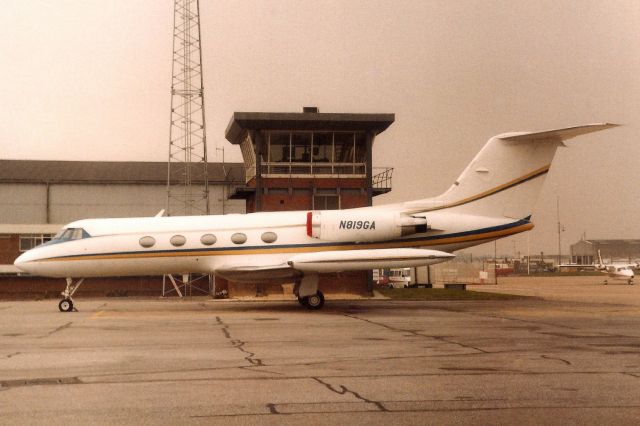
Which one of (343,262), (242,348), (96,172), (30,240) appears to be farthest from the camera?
(96,172)

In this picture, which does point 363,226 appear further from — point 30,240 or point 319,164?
point 30,240

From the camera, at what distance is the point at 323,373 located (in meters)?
Answer: 10.3

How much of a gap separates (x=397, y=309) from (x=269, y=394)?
17.3 metres

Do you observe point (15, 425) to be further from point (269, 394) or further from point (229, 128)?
point (229, 128)

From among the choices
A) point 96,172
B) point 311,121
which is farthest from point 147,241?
point 96,172

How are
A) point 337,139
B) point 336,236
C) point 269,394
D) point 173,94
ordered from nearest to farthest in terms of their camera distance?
point 269,394 < point 336,236 < point 337,139 < point 173,94

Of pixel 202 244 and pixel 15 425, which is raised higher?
pixel 202 244

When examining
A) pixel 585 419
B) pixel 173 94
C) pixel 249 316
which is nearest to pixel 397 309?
pixel 249 316

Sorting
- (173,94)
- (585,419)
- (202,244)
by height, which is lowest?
(585,419)

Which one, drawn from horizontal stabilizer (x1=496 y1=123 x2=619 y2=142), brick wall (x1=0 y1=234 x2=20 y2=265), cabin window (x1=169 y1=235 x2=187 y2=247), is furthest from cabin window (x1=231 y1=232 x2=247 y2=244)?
brick wall (x1=0 y1=234 x2=20 y2=265)

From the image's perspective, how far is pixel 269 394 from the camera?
28.3ft

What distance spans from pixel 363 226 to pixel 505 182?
5527 mm

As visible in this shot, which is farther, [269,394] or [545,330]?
[545,330]

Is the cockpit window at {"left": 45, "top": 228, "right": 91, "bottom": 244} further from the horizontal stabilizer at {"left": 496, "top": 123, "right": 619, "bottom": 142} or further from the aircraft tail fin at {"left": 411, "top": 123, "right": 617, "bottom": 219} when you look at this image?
the horizontal stabilizer at {"left": 496, "top": 123, "right": 619, "bottom": 142}
